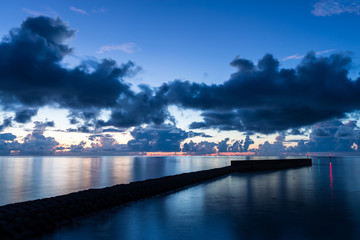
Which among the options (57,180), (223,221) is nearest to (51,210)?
(223,221)

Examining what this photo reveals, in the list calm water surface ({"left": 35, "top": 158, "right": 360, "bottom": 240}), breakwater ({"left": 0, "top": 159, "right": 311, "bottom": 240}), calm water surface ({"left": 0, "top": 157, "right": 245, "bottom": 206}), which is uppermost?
breakwater ({"left": 0, "top": 159, "right": 311, "bottom": 240})

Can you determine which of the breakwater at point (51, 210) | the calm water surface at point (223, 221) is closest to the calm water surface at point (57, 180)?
the breakwater at point (51, 210)

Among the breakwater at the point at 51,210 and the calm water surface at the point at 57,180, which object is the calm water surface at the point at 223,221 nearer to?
the breakwater at the point at 51,210

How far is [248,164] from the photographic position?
217ft

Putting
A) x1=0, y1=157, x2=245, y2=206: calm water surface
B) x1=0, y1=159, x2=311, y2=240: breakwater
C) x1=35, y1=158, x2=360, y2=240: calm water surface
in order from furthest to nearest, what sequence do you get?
x1=0, y1=157, x2=245, y2=206: calm water surface → x1=0, y1=159, x2=311, y2=240: breakwater → x1=35, y1=158, x2=360, y2=240: calm water surface

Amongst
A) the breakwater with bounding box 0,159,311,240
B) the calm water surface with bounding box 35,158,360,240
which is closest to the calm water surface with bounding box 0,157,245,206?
the breakwater with bounding box 0,159,311,240

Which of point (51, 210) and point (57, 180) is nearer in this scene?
point (51, 210)

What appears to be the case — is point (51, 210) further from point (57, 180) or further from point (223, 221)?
point (57, 180)

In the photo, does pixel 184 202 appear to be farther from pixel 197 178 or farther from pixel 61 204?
pixel 197 178

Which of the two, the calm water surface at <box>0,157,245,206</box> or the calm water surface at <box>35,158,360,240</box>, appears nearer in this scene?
the calm water surface at <box>35,158,360,240</box>

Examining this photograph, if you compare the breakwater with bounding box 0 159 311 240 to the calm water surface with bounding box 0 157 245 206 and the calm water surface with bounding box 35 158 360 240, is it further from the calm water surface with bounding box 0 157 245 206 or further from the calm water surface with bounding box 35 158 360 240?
the calm water surface with bounding box 0 157 245 206

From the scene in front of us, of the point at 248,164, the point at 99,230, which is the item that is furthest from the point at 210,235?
the point at 248,164

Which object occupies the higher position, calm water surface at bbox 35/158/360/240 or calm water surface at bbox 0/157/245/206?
calm water surface at bbox 35/158/360/240

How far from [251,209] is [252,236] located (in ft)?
18.3
